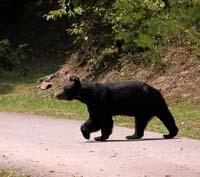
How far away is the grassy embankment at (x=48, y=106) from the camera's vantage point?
16344 millimetres

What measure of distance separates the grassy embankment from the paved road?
1837 mm

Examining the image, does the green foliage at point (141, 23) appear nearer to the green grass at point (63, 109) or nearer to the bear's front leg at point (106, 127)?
the green grass at point (63, 109)

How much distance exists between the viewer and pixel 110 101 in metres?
12.4

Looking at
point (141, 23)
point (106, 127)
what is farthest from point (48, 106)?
point (106, 127)

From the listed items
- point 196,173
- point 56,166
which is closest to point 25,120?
point 56,166

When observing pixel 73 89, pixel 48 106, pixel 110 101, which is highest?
pixel 73 89

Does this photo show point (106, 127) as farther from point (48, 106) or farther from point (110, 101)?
point (48, 106)

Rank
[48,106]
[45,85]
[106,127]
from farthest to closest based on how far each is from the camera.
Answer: [45,85]
[48,106]
[106,127]

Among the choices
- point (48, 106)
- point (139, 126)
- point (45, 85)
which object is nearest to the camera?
point (139, 126)

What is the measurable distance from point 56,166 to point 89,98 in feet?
8.30

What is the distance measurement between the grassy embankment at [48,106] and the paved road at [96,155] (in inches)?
72.3

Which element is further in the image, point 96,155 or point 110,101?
point 110,101

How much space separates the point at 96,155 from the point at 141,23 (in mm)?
7620

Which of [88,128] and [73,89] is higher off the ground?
[73,89]
